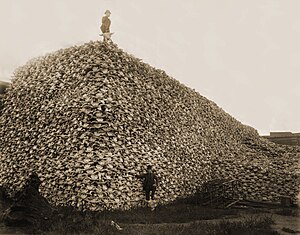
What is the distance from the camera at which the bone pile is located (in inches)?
539

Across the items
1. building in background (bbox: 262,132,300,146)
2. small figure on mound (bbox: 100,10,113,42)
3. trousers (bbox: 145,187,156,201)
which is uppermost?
small figure on mound (bbox: 100,10,113,42)

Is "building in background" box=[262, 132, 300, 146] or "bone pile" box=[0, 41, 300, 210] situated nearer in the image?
"bone pile" box=[0, 41, 300, 210]

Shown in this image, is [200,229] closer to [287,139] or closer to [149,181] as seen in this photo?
[149,181]

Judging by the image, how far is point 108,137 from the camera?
1416 centimetres

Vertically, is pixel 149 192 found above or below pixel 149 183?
below

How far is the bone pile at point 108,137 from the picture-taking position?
45.0 ft

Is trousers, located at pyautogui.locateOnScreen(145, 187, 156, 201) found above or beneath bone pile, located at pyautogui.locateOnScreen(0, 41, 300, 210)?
beneath

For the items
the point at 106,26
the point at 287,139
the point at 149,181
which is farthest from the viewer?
the point at 287,139

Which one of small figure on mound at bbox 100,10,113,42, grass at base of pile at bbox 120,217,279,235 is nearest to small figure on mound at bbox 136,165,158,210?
grass at base of pile at bbox 120,217,279,235

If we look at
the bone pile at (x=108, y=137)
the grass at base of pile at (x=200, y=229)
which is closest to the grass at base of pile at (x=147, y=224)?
the grass at base of pile at (x=200, y=229)

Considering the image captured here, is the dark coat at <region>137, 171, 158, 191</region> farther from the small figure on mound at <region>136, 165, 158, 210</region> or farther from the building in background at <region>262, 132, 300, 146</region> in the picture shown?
the building in background at <region>262, 132, 300, 146</region>

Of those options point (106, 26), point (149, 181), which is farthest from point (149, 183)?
point (106, 26)

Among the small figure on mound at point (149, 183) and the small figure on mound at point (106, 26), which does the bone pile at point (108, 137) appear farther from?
the small figure on mound at point (106, 26)

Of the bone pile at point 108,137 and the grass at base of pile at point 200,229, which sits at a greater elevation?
the bone pile at point 108,137
